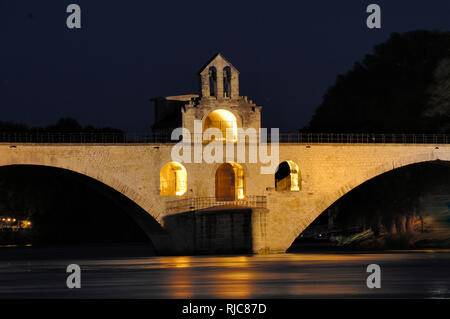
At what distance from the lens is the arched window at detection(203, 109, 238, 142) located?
46500 mm

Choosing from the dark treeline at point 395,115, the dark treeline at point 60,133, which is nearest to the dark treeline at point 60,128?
the dark treeline at point 60,133

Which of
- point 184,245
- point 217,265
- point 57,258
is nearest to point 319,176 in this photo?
point 184,245

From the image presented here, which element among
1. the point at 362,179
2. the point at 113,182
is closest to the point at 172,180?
the point at 113,182

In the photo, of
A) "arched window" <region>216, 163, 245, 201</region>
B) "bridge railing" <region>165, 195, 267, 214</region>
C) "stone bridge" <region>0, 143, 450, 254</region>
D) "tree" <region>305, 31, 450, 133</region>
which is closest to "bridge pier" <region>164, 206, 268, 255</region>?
"stone bridge" <region>0, 143, 450, 254</region>

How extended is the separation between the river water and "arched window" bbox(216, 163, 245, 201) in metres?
5.51

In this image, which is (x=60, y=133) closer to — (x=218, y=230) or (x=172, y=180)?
(x=172, y=180)

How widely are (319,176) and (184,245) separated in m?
7.92

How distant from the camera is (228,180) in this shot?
47.5m

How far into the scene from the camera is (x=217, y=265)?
36.1 metres

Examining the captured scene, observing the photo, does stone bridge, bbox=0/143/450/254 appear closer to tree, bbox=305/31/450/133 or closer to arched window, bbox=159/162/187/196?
arched window, bbox=159/162/187/196

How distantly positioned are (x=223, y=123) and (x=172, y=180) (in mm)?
4109

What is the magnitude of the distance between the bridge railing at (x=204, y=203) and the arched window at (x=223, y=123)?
3804 mm
